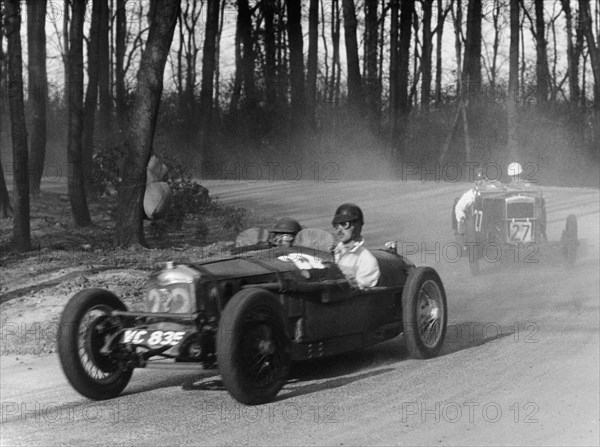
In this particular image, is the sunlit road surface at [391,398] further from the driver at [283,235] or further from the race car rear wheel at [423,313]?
the driver at [283,235]

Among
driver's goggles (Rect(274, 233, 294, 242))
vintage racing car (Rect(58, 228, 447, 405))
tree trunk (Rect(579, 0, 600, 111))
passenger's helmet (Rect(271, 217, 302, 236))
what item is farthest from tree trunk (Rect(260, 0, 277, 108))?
vintage racing car (Rect(58, 228, 447, 405))

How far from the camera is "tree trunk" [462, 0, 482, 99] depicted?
136 ft

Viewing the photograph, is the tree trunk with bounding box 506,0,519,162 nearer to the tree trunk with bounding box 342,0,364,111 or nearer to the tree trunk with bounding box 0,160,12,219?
the tree trunk with bounding box 342,0,364,111

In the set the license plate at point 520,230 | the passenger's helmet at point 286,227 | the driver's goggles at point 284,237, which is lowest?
the license plate at point 520,230

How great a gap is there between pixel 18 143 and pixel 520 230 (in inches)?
349

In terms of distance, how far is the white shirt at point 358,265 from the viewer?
9219 mm

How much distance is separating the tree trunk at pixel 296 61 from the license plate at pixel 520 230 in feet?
91.1

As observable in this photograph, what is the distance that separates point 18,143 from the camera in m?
16.9

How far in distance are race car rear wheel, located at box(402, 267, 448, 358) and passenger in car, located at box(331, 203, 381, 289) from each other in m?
0.41

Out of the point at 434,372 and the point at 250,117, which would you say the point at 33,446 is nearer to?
the point at 434,372

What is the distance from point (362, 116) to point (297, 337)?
118 ft

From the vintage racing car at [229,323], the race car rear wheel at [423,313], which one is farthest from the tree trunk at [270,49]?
the vintage racing car at [229,323]

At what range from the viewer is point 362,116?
4369 cm

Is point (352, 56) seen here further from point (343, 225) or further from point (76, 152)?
point (343, 225)
